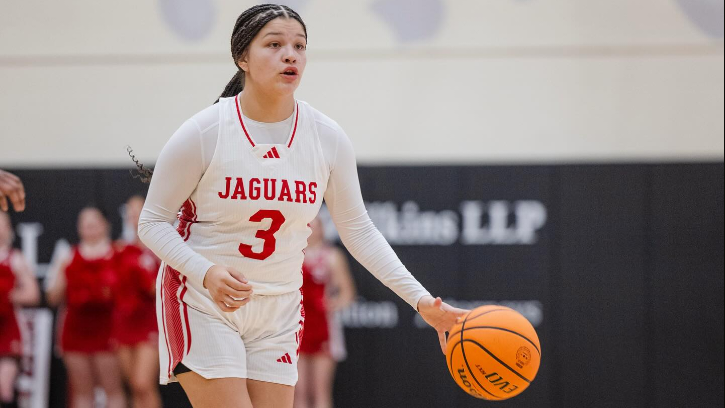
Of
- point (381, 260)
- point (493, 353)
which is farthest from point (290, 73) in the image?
point (493, 353)

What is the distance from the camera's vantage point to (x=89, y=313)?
6777 mm

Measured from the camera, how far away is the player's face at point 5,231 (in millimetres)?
6812

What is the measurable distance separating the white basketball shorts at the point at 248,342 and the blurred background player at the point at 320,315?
12.6 feet

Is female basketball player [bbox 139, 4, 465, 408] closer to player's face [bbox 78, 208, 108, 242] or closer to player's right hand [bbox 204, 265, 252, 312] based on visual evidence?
player's right hand [bbox 204, 265, 252, 312]

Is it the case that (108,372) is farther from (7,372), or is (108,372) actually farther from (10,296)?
(10,296)

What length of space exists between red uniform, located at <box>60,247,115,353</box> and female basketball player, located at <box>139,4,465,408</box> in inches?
164

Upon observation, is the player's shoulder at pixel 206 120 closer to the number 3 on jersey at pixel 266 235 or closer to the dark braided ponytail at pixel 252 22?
the dark braided ponytail at pixel 252 22

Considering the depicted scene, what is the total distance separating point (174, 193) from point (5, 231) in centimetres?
485

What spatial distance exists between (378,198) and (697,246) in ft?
8.98

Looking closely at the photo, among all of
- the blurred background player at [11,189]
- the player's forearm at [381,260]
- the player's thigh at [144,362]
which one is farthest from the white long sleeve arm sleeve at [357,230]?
the player's thigh at [144,362]

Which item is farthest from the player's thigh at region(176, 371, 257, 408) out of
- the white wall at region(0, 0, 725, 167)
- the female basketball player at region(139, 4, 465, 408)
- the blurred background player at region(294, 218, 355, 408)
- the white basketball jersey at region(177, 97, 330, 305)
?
the white wall at region(0, 0, 725, 167)

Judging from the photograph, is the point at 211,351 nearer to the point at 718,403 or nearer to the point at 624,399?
the point at 624,399

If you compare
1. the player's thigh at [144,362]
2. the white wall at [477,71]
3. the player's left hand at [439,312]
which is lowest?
the player's thigh at [144,362]

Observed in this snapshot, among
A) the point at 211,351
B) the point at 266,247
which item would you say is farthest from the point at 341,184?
the point at 211,351
